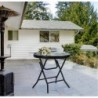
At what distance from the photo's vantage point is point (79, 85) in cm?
523

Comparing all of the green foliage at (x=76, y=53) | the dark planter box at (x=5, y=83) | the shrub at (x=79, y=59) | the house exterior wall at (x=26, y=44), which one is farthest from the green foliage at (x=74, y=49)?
the dark planter box at (x=5, y=83)

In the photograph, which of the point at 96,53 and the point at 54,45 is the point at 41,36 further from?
the point at 96,53

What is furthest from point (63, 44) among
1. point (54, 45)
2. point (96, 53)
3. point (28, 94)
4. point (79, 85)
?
point (28, 94)

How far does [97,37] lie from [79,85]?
30.7 feet

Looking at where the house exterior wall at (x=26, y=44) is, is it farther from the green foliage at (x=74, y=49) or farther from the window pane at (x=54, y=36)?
the green foliage at (x=74, y=49)

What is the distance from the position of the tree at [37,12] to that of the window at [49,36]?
534cm

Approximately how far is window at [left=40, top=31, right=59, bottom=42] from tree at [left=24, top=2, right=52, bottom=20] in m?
5.34

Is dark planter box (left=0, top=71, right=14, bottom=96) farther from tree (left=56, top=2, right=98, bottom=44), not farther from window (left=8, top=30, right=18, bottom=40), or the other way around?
tree (left=56, top=2, right=98, bottom=44)

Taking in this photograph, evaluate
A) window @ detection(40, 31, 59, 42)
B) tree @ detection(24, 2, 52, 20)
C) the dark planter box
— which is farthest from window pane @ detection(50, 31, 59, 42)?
the dark planter box

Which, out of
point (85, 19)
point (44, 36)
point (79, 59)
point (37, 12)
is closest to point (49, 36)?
point (44, 36)

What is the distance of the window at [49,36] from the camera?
43.1 feet

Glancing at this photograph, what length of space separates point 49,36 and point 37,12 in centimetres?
604

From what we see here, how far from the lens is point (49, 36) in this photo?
13.2m

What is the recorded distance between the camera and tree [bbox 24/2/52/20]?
1859 centimetres
